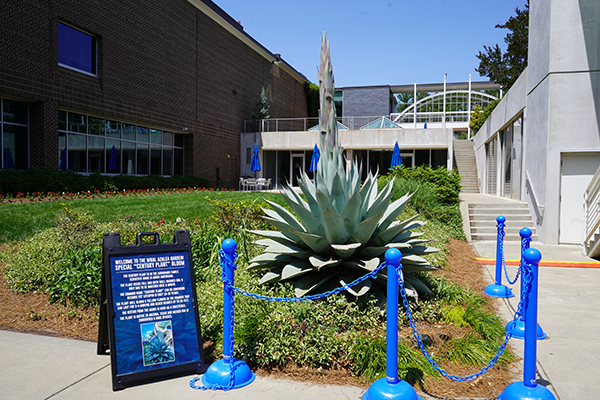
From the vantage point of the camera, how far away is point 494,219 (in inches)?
524

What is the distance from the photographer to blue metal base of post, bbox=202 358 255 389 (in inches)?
140

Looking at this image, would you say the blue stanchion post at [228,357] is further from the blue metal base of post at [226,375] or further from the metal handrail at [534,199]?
the metal handrail at [534,199]

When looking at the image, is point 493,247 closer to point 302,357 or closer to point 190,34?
point 302,357

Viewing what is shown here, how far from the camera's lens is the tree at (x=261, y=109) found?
3397cm

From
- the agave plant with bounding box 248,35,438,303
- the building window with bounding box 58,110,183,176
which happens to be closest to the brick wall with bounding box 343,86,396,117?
the building window with bounding box 58,110,183,176

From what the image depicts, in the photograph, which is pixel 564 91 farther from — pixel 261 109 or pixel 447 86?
pixel 447 86

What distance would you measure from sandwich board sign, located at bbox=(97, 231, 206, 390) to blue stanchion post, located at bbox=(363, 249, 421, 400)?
1552 mm

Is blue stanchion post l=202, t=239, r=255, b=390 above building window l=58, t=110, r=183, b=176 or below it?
below

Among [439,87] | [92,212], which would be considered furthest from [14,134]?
[439,87]

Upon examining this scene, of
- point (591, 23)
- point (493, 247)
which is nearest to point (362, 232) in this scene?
point (493, 247)

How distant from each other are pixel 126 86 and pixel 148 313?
20.2m

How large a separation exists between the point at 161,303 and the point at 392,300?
2.03 meters

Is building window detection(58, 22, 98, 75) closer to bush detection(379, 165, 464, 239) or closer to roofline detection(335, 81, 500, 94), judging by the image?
bush detection(379, 165, 464, 239)

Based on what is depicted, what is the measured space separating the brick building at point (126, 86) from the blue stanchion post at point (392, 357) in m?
17.0
